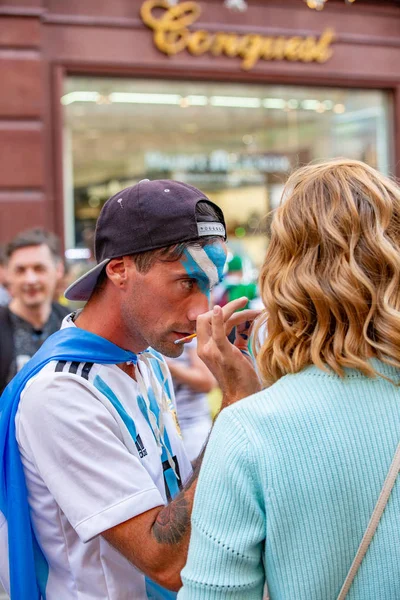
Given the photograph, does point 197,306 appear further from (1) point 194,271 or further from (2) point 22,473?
(2) point 22,473

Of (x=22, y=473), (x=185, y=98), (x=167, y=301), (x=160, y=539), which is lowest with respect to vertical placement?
(x=160, y=539)

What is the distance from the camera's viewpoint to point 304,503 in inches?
52.1

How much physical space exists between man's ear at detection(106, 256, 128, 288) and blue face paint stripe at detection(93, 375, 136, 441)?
25cm

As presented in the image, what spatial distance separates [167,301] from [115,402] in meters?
0.27

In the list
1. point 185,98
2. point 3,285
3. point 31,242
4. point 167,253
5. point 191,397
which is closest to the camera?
point 167,253

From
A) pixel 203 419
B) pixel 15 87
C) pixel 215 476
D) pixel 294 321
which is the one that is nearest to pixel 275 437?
pixel 215 476

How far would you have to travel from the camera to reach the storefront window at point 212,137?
892 cm

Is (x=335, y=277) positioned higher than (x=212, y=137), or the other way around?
(x=212, y=137)

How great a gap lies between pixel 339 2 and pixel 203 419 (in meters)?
6.94

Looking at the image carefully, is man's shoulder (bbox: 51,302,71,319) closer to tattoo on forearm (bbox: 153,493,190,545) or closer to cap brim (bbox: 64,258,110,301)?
cap brim (bbox: 64,258,110,301)

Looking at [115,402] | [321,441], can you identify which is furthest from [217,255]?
[321,441]

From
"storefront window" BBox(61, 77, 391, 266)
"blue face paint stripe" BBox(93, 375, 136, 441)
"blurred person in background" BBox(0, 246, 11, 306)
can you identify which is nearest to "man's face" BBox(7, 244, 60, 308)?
"blurred person in background" BBox(0, 246, 11, 306)

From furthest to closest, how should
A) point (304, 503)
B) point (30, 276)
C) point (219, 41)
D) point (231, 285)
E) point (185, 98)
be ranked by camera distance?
point (185, 98)
point (219, 41)
point (231, 285)
point (30, 276)
point (304, 503)

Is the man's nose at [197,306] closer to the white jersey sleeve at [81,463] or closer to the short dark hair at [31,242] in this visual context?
the white jersey sleeve at [81,463]
